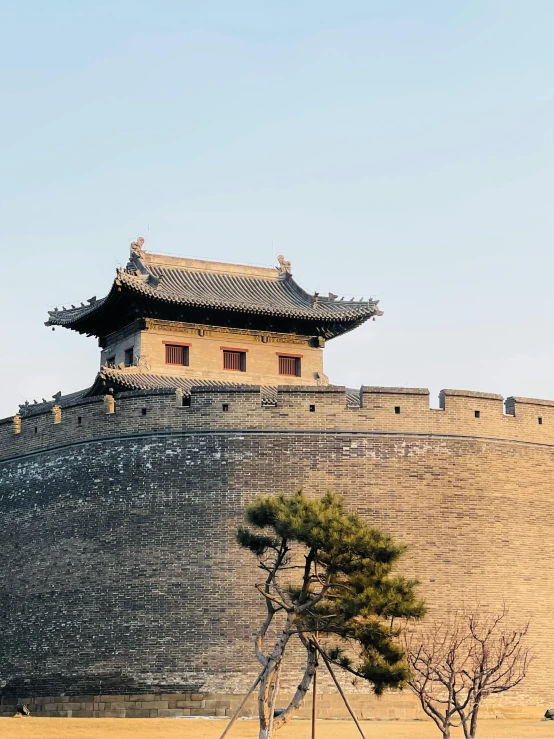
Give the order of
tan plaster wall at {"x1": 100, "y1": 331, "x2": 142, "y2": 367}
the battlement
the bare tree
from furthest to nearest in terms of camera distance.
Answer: tan plaster wall at {"x1": 100, "y1": 331, "x2": 142, "y2": 367}
the battlement
the bare tree

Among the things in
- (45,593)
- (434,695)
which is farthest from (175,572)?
(434,695)

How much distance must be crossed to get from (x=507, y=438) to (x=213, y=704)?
6517mm

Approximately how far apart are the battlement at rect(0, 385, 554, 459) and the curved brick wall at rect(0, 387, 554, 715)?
0.02 meters

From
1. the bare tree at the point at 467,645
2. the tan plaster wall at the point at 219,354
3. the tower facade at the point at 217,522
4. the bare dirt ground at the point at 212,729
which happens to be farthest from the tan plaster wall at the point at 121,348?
the bare tree at the point at 467,645

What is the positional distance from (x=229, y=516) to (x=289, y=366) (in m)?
7.77

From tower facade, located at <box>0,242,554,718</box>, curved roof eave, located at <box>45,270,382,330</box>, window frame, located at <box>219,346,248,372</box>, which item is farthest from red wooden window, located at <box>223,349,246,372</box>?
tower facade, located at <box>0,242,554,718</box>

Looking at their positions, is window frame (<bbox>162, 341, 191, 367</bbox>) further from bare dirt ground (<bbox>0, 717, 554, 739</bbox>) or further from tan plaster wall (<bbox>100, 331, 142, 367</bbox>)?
bare dirt ground (<bbox>0, 717, 554, 739</bbox>)

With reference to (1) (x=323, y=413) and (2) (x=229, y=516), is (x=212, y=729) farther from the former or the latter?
(1) (x=323, y=413)

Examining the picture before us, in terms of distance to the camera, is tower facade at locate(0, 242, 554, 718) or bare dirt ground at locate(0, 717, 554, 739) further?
tower facade at locate(0, 242, 554, 718)

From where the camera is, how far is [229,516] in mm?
23609

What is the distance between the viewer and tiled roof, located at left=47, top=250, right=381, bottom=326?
2978 centimetres

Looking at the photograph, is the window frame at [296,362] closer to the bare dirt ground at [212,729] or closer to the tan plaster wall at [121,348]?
the tan plaster wall at [121,348]

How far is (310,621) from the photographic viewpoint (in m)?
18.9

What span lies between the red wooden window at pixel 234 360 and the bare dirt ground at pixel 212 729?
376 inches
